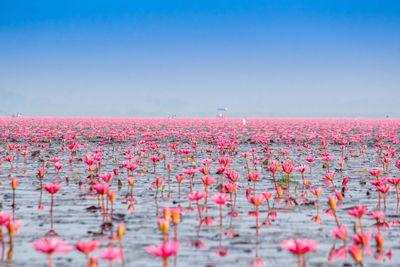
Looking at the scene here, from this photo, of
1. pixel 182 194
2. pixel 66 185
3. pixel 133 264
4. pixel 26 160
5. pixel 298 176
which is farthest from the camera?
pixel 26 160

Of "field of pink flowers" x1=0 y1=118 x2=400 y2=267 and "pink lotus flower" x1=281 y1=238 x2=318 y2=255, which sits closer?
"pink lotus flower" x1=281 y1=238 x2=318 y2=255

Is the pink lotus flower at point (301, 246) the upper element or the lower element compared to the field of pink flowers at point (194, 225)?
upper

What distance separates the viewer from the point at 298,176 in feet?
27.7

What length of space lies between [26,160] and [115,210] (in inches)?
292

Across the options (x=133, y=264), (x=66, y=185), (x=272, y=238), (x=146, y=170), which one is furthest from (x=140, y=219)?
(x=146, y=170)

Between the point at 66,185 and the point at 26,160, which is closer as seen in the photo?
the point at 66,185

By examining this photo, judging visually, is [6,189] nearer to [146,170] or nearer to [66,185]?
[66,185]

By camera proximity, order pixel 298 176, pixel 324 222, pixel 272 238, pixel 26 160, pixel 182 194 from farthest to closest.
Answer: pixel 26 160
pixel 298 176
pixel 182 194
pixel 324 222
pixel 272 238

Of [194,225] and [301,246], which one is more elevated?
[301,246]

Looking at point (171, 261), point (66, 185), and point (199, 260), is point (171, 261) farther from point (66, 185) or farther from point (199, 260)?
point (66, 185)

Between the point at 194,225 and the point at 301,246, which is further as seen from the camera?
the point at 194,225

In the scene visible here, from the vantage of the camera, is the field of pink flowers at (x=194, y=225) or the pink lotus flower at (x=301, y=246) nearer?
the pink lotus flower at (x=301, y=246)

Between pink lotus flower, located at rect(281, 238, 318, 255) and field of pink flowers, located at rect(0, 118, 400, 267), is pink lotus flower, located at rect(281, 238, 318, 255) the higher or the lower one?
the higher one

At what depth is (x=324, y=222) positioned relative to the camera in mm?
4430
